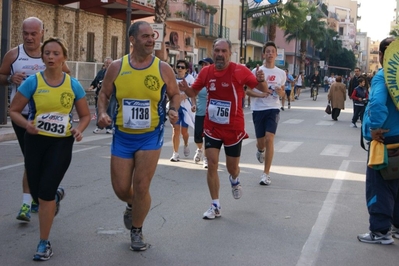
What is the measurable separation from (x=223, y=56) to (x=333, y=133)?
13.4m

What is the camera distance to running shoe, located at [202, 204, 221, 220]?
758 cm

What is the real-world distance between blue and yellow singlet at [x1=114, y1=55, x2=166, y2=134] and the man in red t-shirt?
4.89ft

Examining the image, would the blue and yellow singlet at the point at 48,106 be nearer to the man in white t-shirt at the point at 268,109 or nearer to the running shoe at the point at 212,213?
the running shoe at the point at 212,213

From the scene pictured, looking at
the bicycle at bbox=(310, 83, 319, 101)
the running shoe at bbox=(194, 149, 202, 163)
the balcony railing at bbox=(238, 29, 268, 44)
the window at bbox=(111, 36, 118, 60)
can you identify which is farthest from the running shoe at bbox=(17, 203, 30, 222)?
the balcony railing at bbox=(238, 29, 268, 44)

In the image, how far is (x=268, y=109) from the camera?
1025cm

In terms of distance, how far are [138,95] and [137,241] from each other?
1.24 m

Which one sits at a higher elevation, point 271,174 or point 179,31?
point 179,31

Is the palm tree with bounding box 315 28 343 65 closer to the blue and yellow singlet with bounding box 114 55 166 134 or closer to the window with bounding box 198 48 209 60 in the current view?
the window with bounding box 198 48 209 60

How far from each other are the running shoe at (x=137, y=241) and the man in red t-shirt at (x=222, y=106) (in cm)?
153

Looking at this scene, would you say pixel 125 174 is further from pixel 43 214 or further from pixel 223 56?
pixel 223 56

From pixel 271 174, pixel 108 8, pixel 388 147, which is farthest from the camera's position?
pixel 108 8

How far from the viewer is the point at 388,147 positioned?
668 cm

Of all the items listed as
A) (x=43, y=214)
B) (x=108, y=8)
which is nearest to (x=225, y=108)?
(x=43, y=214)

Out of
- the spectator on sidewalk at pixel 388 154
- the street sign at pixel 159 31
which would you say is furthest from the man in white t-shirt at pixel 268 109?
the street sign at pixel 159 31
